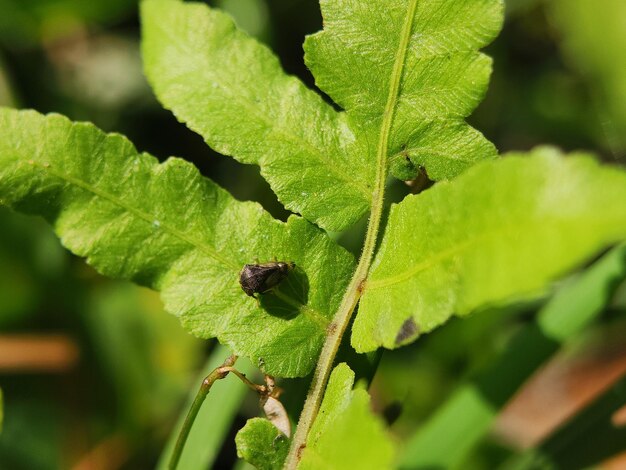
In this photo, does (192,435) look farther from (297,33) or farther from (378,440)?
(297,33)

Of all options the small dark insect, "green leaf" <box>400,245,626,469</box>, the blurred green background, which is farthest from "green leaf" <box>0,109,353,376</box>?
the blurred green background

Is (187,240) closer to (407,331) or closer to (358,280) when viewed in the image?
(358,280)

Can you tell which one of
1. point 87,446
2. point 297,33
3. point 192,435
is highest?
point 297,33

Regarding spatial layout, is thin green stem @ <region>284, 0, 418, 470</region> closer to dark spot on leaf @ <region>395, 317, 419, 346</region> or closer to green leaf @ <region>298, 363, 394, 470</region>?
green leaf @ <region>298, 363, 394, 470</region>

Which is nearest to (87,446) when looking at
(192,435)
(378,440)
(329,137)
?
(192,435)

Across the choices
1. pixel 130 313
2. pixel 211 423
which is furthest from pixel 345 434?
pixel 130 313

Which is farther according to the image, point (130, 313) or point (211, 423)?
point (130, 313)

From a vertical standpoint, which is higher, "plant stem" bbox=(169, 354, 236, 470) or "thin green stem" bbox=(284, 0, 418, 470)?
"thin green stem" bbox=(284, 0, 418, 470)
